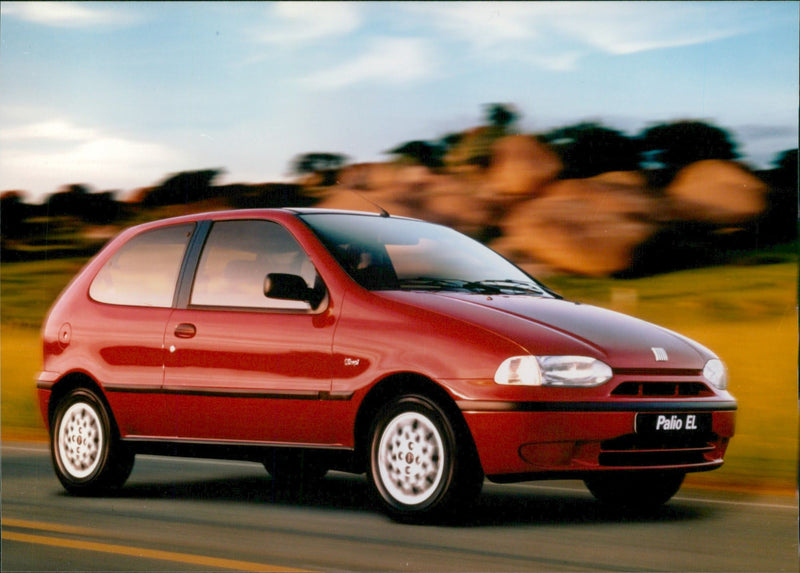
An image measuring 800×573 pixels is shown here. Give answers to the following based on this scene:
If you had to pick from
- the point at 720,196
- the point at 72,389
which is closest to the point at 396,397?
the point at 72,389

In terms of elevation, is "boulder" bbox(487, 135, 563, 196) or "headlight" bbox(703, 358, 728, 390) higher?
"boulder" bbox(487, 135, 563, 196)

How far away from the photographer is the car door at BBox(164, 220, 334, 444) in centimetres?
779

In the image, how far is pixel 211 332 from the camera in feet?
27.2

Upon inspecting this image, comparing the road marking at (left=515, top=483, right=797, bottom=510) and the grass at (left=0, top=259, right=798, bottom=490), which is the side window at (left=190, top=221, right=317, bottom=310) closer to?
the road marking at (left=515, top=483, right=797, bottom=510)

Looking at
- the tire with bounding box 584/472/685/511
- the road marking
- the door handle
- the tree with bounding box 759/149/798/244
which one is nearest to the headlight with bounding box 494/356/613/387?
the tire with bounding box 584/472/685/511

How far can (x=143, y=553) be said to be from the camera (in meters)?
6.50

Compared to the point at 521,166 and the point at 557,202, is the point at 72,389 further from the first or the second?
the point at 521,166

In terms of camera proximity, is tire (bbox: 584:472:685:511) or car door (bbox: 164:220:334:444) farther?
tire (bbox: 584:472:685:511)

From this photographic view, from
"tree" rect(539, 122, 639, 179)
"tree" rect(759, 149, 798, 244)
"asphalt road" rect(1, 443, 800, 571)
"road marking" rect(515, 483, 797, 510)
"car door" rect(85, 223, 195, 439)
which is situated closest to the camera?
"asphalt road" rect(1, 443, 800, 571)

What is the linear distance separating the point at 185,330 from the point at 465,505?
89.1 inches

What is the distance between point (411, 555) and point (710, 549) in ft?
4.71

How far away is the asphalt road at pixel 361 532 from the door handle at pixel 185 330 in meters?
1.02

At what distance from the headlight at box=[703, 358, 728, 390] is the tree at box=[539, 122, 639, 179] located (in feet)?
38.1

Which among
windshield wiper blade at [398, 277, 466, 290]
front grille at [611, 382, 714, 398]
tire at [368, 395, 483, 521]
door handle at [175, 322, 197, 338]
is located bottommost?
tire at [368, 395, 483, 521]
